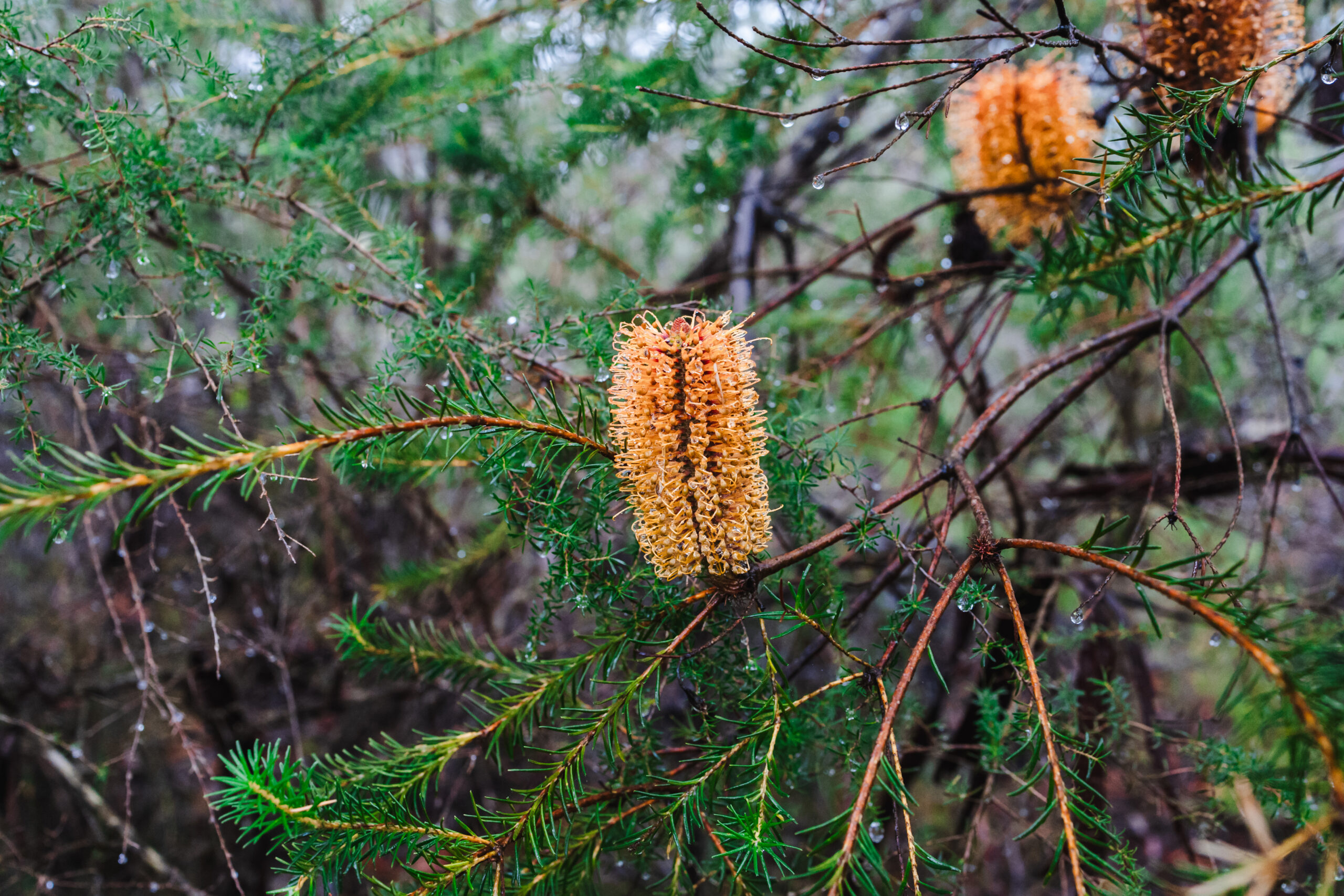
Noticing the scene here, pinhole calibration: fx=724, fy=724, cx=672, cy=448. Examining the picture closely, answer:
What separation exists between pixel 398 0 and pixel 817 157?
1.02m

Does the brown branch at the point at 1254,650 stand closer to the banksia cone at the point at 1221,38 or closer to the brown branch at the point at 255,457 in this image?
the brown branch at the point at 255,457

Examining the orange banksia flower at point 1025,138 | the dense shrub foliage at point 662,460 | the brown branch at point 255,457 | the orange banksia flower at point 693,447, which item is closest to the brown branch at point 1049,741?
the dense shrub foliage at point 662,460

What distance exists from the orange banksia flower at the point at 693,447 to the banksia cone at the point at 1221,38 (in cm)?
69

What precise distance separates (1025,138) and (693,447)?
2.36ft

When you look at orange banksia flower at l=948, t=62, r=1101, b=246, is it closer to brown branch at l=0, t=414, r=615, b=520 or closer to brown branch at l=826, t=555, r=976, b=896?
brown branch at l=826, t=555, r=976, b=896

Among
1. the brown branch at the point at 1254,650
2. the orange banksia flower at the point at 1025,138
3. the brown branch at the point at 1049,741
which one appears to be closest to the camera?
the brown branch at the point at 1254,650

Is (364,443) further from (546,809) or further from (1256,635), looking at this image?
(1256,635)

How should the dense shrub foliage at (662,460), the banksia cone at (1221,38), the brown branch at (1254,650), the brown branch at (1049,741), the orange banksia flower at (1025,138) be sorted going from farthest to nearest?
the orange banksia flower at (1025,138)
the banksia cone at (1221,38)
the dense shrub foliage at (662,460)
the brown branch at (1049,741)
the brown branch at (1254,650)

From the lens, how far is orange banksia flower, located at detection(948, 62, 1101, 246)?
0.95 meters

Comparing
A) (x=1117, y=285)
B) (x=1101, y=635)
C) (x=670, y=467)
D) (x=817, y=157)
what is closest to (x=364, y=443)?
(x=670, y=467)

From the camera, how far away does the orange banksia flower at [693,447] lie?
585mm

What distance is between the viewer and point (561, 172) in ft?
4.56

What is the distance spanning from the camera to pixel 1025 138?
963 mm

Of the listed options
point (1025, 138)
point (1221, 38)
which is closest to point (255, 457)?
point (1025, 138)
